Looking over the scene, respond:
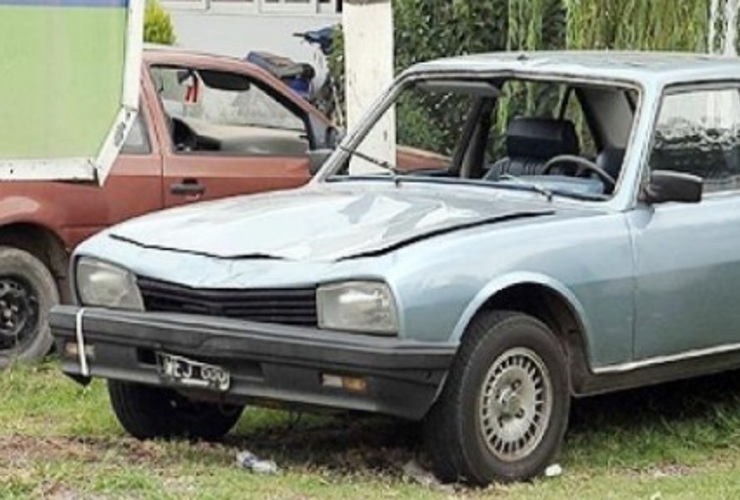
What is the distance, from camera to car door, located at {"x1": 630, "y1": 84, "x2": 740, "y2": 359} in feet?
24.9

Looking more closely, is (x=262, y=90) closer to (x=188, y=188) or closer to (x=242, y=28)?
(x=188, y=188)

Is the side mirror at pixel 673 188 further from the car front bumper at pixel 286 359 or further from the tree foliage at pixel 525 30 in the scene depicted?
the car front bumper at pixel 286 359

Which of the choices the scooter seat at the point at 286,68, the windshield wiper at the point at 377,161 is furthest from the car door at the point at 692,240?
the scooter seat at the point at 286,68

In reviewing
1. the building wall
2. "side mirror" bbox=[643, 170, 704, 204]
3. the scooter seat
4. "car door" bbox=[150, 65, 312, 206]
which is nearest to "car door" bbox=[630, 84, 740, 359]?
"side mirror" bbox=[643, 170, 704, 204]

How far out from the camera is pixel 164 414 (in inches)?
312

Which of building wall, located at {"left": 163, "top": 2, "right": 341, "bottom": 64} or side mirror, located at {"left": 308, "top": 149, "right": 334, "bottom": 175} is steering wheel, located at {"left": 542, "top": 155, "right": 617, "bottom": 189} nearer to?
side mirror, located at {"left": 308, "top": 149, "right": 334, "bottom": 175}

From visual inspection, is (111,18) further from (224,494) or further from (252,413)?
(252,413)

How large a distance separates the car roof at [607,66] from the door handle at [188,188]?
1751 mm

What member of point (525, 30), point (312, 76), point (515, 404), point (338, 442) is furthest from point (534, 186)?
point (312, 76)

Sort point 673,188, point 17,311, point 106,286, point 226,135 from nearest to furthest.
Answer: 1. point 106,286
2. point 673,188
3. point 17,311
4. point 226,135

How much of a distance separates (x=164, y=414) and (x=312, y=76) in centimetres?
997

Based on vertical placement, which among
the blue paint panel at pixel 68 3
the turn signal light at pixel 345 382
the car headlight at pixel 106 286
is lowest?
the turn signal light at pixel 345 382

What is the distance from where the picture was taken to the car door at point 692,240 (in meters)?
7.60

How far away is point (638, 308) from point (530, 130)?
1.23m
